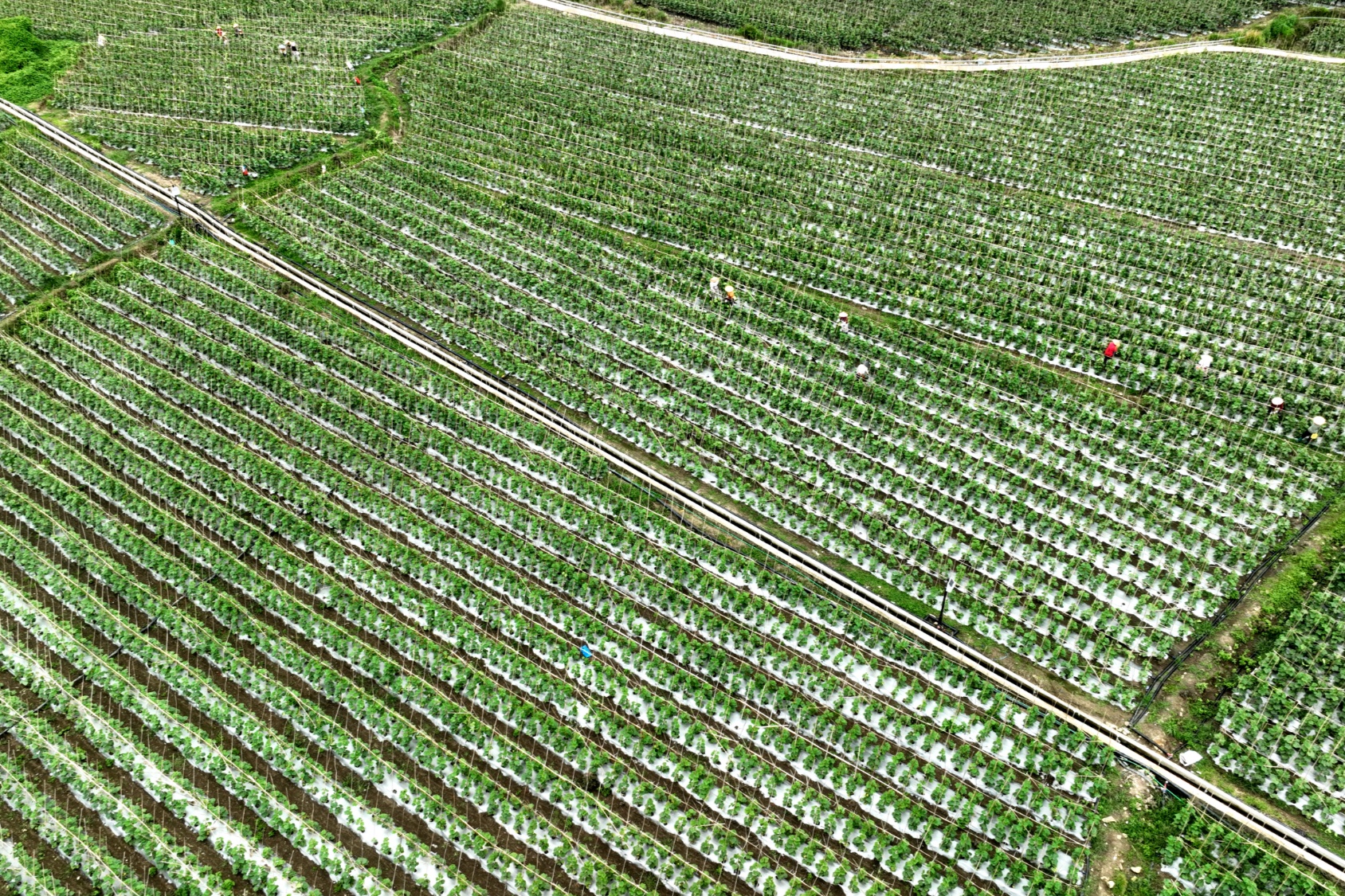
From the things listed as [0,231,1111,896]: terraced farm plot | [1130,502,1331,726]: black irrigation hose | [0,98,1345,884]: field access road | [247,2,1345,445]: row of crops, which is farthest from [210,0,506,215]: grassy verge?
[1130,502,1331,726]: black irrigation hose

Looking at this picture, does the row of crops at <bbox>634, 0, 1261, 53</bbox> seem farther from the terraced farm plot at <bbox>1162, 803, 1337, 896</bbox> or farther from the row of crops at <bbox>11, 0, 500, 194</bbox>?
the terraced farm plot at <bbox>1162, 803, 1337, 896</bbox>

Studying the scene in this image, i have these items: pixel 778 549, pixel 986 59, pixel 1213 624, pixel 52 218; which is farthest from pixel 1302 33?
pixel 52 218

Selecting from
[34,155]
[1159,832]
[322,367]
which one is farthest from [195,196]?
[1159,832]

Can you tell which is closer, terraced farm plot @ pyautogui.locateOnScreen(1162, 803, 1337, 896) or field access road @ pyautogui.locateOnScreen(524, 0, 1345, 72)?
terraced farm plot @ pyautogui.locateOnScreen(1162, 803, 1337, 896)

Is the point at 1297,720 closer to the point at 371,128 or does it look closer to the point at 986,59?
the point at 986,59

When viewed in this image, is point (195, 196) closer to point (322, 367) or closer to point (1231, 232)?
point (322, 367)

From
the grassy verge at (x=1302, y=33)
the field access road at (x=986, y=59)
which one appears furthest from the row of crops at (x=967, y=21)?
the grassy verge at (x=1302, y=33)
